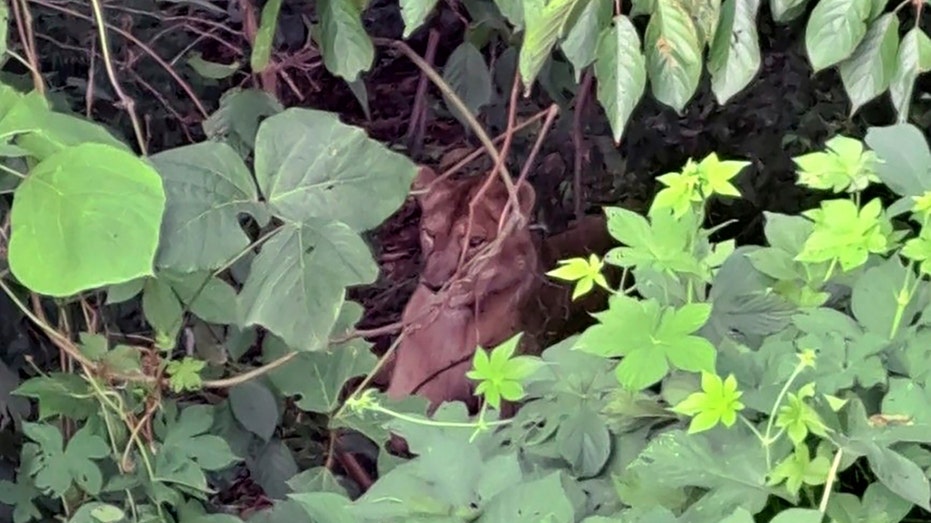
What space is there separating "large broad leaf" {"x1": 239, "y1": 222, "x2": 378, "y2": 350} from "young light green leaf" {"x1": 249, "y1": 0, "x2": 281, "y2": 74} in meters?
0.30

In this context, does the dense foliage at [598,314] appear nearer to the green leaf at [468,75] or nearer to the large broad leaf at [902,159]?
the large broad leaf at [902,159]

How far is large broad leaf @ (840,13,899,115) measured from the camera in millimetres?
743

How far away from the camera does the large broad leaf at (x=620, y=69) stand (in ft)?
2.31

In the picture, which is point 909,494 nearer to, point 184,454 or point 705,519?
point 705,519

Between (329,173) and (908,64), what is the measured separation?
0.43 m

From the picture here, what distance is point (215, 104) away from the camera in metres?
1.76

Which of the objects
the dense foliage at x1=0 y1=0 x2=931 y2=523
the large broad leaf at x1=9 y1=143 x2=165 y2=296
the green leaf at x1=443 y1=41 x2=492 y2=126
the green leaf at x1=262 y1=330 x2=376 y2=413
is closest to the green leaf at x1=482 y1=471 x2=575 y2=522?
the dense foliage at x1=0 y1=0 x2=931 y2=523

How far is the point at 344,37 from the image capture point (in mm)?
904

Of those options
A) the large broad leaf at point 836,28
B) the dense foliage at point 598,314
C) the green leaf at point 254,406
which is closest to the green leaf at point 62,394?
the dense foliage at point 598,314

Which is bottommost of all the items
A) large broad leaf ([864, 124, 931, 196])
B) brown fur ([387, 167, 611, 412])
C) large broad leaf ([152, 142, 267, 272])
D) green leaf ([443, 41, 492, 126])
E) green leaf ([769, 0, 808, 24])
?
brown fur ([387, 167, 611, 412])

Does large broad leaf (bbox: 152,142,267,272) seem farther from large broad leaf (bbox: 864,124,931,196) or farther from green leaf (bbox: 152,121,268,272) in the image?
large broad leaf (bbox: 864,124,931,196)

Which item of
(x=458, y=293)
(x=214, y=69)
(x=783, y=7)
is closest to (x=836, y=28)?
(x=783, y=7)

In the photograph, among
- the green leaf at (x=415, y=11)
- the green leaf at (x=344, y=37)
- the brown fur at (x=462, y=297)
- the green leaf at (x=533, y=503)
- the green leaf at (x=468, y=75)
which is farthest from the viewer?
the brown fur at (x=462, y=297)

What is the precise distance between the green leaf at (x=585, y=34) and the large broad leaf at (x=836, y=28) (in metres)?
0.12
